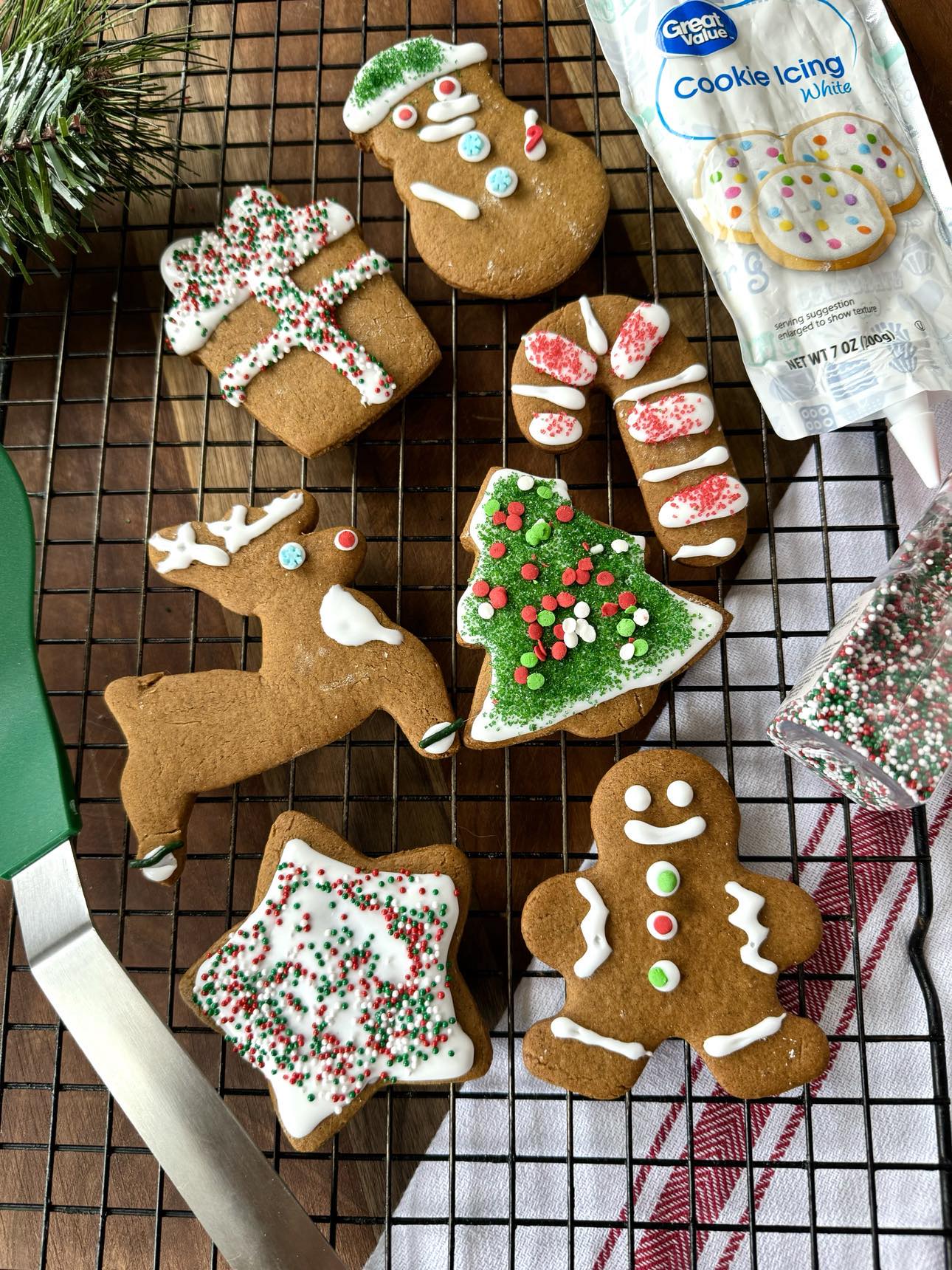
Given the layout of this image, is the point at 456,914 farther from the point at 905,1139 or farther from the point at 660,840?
the point at 905,1139

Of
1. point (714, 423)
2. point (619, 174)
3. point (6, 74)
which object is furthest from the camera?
point (619, 174)

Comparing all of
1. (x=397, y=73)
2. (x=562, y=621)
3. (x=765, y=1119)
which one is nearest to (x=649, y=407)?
(x=562, y=621)

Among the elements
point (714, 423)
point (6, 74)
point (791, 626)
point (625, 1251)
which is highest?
point (6, 74)

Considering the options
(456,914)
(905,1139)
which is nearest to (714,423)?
(456,914)

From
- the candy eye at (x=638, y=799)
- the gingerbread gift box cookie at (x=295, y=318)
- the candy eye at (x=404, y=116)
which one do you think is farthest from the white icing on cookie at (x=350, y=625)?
the candy eye at (x=404, y=116)

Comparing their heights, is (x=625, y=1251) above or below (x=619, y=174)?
below

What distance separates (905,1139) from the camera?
3.43ft

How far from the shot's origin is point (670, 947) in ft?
3.29

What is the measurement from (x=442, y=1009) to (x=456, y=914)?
0.09m

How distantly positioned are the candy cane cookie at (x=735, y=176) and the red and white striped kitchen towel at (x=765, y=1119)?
261mm

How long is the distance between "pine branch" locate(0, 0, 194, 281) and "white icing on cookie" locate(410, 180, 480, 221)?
10.7 inches

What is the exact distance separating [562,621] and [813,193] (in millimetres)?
516

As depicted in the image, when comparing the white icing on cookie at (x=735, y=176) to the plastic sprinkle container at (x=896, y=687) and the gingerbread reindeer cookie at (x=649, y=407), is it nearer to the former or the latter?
the gingerbread reindeer cookie at (x=649, y=407)

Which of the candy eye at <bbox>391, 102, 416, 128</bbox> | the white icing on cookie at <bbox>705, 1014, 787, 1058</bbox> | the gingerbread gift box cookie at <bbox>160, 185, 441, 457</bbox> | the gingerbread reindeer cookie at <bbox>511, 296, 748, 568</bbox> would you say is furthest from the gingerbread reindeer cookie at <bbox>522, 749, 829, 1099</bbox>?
the candy eye at <bbox>391, 102, 416, 128</bbox>
